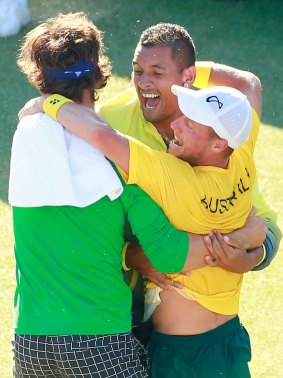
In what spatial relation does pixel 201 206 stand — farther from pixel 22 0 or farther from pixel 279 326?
pixel 22 0

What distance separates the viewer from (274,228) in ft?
14.6

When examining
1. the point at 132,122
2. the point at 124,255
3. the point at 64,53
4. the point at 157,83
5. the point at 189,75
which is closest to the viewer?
the point at 64,53

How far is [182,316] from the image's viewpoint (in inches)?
156

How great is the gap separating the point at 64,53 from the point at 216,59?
6.35 m

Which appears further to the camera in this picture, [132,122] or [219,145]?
[132,122]

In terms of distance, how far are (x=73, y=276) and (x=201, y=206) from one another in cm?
55

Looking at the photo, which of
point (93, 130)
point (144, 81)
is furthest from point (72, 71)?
point (144, 81)

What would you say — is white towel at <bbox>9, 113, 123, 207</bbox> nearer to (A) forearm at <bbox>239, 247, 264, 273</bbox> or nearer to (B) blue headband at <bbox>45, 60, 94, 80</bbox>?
(B) blue headband at <bbox>45, 60, 94, 80</bbox>

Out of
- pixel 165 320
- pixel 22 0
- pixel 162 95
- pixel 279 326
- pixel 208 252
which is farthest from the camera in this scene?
pixel 22 0

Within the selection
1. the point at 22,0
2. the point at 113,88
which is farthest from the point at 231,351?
the point at 22,0

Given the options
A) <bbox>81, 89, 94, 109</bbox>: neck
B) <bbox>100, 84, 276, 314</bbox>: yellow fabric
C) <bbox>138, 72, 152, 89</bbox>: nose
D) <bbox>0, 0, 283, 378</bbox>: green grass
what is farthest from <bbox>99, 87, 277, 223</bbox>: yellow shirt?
<bbox>0, 0, 283, 378</bbox>: green grass

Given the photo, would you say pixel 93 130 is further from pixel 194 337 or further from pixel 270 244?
pixel 270 244

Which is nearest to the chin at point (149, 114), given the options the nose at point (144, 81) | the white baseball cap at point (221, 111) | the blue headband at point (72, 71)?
the nose at point (144, 81)

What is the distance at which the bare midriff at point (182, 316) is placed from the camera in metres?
3.95
